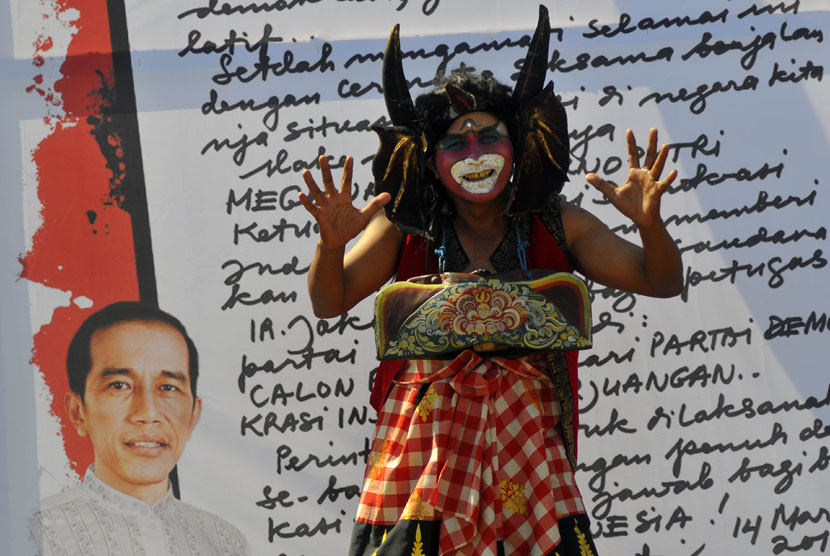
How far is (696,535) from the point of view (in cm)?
310

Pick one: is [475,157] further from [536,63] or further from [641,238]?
[641,238]

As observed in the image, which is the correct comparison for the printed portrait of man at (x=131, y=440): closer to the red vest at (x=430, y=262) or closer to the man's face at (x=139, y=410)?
the man's face at (x=139, y=410)

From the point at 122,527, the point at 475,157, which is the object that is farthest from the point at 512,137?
the point at 122,527

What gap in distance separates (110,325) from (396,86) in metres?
1.33

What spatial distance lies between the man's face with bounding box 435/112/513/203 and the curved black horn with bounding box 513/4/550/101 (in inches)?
3.8

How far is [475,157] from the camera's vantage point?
2.39 m

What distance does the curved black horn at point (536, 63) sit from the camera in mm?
2381

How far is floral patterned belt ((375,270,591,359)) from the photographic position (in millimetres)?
2213

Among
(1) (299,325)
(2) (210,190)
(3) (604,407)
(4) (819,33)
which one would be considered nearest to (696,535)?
(3) (604,407)

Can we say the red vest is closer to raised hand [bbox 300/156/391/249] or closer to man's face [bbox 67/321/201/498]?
raised hand [bbox 300/156/391/249]

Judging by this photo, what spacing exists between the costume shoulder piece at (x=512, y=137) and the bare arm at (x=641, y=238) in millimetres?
136

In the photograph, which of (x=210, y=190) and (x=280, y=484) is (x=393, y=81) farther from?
(x=280, y=484)

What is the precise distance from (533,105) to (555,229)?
12.3 inches

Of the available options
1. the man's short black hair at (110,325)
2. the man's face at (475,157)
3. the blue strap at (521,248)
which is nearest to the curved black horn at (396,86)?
the man's face at (475,157)
